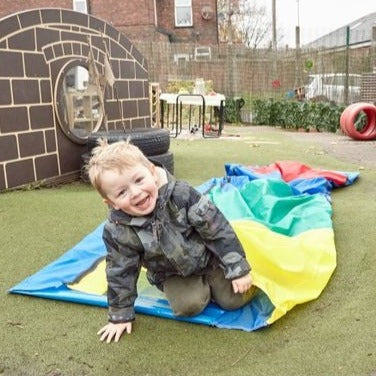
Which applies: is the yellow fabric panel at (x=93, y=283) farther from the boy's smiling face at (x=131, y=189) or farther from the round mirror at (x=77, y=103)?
the round mirror at (x=77, y=103)

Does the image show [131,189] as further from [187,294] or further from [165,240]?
[187,294]

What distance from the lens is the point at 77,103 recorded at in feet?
19.4

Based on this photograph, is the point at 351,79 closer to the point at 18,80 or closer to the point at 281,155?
the point at 281,155

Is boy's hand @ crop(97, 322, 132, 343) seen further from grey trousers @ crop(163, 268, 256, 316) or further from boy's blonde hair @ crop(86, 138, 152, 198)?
boy's blonde hair @ crop(86, 138, 152, 198)

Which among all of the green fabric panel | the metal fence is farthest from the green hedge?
the green fabric panel

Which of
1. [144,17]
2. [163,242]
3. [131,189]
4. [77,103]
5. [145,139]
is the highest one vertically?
[144,17]

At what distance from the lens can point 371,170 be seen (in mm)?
5777

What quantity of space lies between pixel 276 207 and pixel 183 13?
20.6m

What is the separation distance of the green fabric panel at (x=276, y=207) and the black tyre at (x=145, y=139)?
1497 millimetres

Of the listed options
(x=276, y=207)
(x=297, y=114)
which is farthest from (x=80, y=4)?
(x=276, y=207)

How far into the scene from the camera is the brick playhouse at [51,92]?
4.94 m

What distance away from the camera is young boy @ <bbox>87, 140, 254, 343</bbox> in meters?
2.12

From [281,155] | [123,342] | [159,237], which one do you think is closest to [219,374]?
[123,342]

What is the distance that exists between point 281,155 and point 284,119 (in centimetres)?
590
